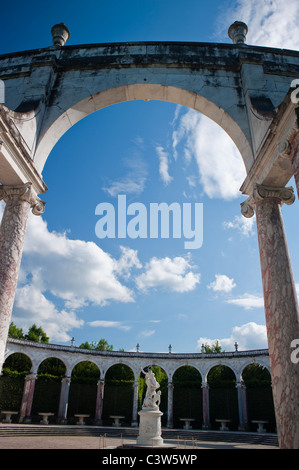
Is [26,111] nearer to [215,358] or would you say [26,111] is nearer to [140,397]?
[215,358]

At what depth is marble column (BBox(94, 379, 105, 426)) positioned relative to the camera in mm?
31797

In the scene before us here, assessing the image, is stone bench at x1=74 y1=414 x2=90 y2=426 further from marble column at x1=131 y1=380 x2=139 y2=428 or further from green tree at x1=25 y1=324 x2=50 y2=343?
green tree at x1=25 y1=324 x2=50 y2=343

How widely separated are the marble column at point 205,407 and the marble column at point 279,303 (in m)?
28.7

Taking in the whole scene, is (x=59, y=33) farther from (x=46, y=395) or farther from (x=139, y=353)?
(x=139, y=353)

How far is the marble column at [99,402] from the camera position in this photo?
104 ft

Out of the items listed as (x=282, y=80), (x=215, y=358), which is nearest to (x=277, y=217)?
(x=282, y=80)

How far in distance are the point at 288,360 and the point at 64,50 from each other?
11902mm

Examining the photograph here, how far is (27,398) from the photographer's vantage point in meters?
30.2

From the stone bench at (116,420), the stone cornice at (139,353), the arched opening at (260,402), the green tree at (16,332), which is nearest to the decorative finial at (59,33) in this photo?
the stone cornice at (139,353)

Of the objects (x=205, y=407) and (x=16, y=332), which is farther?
(x=16, y=332)

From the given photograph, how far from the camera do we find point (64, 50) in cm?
1177

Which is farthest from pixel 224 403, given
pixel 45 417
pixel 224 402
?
pixel 45 417

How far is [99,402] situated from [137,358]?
5.83 m

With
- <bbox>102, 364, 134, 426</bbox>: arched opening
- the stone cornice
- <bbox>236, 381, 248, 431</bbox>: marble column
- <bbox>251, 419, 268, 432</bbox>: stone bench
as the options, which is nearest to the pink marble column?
<bbox>251, 419, 268, 432</bbox>: stone bench
